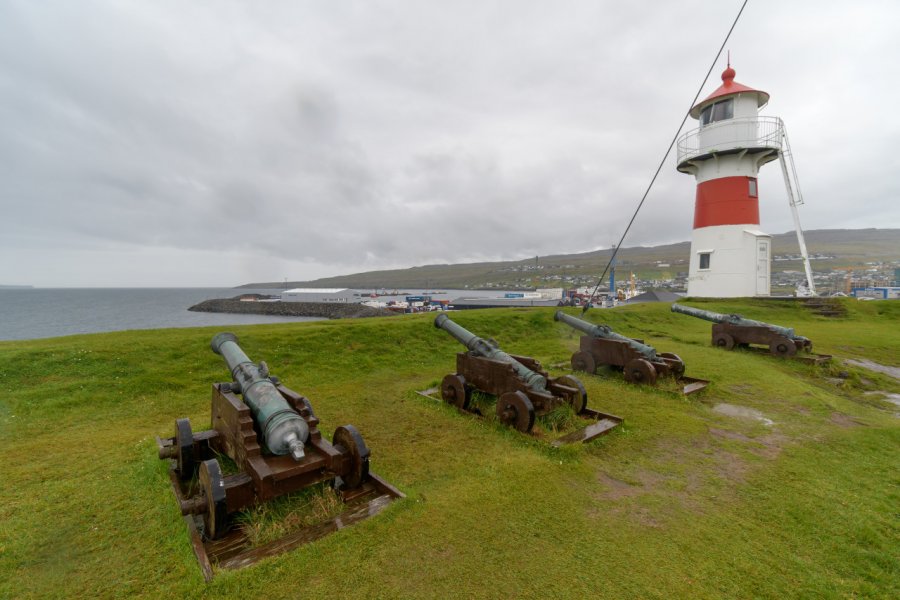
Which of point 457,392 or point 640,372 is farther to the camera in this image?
point 640,372

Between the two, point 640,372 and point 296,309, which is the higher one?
point 640,372

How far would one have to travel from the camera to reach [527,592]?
3.12 meters

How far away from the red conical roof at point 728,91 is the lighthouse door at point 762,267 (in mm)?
7362

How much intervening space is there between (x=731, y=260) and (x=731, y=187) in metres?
3.84

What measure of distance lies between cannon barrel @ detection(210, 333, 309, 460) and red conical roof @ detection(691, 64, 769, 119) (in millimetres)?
25530

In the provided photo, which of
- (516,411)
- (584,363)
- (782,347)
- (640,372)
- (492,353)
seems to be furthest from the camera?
(782,347)

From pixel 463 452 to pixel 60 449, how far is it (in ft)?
19.6

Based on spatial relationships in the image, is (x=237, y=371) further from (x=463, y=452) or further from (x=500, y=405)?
(x=500, y=405)

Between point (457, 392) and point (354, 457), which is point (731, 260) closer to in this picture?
point (457, 392)

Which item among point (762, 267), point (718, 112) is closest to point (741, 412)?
point (762, 267)

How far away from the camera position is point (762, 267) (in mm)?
21031

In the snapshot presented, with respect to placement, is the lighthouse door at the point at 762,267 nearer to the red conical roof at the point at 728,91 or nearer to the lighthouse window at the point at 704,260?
the lighthouse window at the point at 704,260

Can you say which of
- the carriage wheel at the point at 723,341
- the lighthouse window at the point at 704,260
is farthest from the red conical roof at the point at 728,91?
the carriage wheel at the point at 723,341

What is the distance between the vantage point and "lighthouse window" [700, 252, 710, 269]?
21.7 meters
